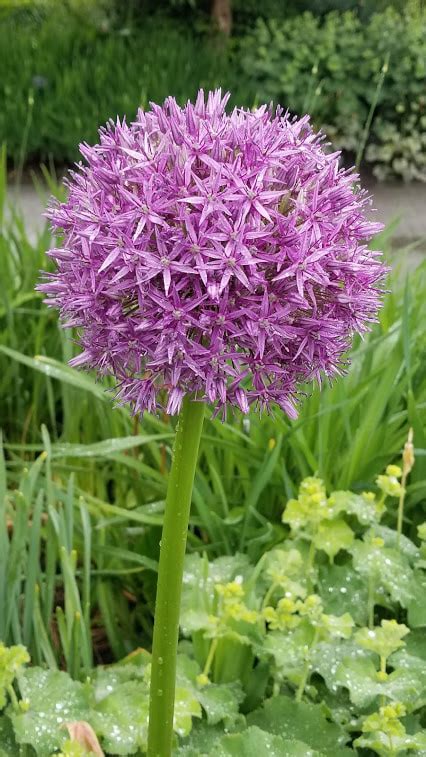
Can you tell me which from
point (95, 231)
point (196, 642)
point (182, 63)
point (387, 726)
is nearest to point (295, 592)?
point (196, 642)

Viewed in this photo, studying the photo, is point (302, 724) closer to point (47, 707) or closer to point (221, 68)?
point (47, 707)

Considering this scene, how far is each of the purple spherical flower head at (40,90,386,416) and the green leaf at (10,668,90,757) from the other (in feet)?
2.17

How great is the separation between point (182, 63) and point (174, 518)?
6.22 m

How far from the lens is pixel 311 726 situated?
149cm

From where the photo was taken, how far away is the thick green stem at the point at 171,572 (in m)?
1.06

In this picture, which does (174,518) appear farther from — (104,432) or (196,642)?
(104,432)

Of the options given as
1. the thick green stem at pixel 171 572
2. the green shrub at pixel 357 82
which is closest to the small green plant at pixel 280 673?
the thick green stem at pixel 171 572

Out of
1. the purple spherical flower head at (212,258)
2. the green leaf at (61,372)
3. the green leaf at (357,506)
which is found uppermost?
the purple spherical flower head at (212,258)

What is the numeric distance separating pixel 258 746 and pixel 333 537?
512mm

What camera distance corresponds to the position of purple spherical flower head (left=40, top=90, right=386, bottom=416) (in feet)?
3.19

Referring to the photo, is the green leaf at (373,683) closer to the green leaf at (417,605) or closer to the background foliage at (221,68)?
the green leaf at (417,605)

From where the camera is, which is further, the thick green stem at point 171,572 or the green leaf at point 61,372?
the green leaf at point 61,372

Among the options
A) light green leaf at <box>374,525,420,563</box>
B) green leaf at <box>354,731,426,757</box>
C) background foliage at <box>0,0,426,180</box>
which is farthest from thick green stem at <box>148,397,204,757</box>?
background foliage at <box>0,0,426,180</box>

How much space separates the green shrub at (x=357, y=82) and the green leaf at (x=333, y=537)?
18.6 feet
